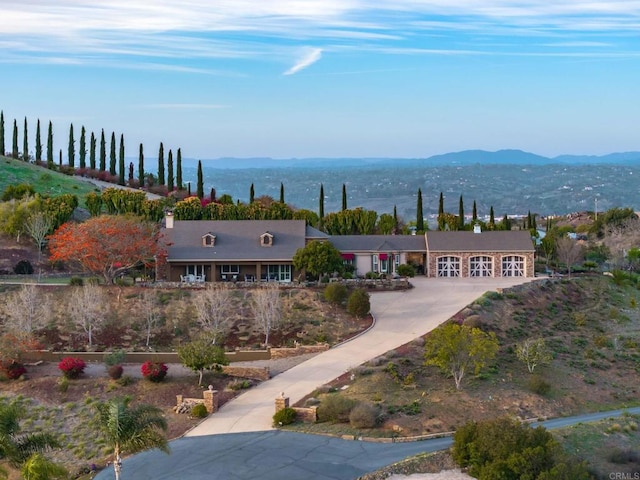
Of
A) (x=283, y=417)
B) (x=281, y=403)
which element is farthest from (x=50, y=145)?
(x=283, y=417)

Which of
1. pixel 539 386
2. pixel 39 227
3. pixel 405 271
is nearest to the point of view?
pixel 539 386

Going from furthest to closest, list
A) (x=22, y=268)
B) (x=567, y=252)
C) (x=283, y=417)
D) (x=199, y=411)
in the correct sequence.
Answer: (x=567, y=252)
(x=22, y=268)
(x=199, y=411)
(x=283, y=417)

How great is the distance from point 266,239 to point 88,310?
56.8 ft

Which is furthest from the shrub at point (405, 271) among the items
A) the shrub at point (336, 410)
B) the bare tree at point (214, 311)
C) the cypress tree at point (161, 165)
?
the cypress tree at point (161, 165)

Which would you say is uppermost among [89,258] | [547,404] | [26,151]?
[26,151]

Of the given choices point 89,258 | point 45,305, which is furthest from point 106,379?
point 89,258

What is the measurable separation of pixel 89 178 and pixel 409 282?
64.0 meters

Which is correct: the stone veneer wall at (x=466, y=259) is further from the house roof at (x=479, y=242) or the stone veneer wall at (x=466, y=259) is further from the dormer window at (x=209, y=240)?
the dormer window at (x=209, y=240)

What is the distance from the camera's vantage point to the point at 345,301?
5528 cm

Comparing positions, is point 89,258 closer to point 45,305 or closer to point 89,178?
point 45,305

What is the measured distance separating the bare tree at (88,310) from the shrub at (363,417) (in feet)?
71.1

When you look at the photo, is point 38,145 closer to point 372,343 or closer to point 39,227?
point 39,227

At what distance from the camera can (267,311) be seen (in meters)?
50.6

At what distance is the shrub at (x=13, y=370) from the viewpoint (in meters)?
44.2
